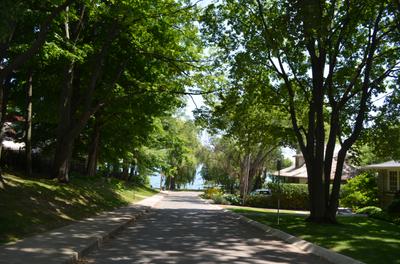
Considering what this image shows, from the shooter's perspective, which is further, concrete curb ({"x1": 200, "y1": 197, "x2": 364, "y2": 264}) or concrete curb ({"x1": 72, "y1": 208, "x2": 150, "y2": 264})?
concrete curb ({"x1": 200, "y1": 197, "x2": 364, "y2": 264})

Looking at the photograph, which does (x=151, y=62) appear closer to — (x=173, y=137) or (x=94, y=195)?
(x=94, y=195)

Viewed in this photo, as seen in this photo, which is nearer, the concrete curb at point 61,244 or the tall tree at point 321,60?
the concrete curb at point 61,244

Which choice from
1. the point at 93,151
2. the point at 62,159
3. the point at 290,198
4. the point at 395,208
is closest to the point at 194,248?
the point at 62,159

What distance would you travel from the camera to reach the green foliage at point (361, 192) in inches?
1353

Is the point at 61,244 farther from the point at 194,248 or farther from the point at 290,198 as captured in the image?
the point at 290,198

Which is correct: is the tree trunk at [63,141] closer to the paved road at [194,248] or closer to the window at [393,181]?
the paved road at [194,248]

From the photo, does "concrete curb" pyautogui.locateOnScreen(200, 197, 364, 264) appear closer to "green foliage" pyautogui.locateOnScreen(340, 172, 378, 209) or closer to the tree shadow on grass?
the tree shadow on grass

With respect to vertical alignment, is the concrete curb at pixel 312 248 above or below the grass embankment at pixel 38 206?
below

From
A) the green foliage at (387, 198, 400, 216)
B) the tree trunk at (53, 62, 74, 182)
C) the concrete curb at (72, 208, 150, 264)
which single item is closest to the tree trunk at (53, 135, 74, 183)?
the tree trunk at (53, 62, 74, 182)

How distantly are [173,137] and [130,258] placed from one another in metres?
40.4

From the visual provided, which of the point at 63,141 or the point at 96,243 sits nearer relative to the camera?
the point at 96,243

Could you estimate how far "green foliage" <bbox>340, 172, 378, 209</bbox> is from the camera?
1353 inches

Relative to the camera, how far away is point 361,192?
Result: 3538cm

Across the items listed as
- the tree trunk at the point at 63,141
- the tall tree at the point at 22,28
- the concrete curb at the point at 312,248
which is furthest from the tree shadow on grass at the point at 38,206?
the concrete curb at the point at 312,248
